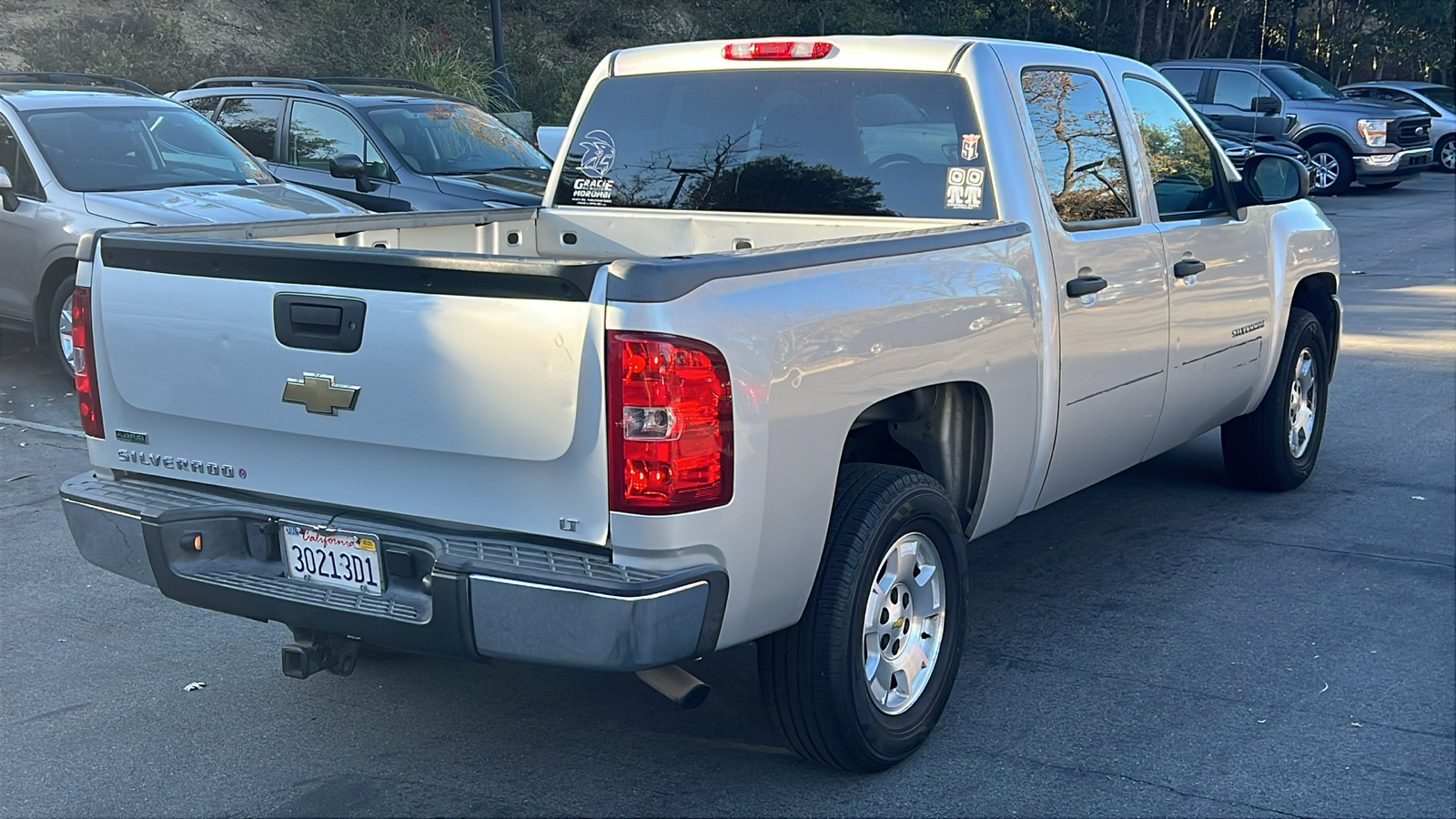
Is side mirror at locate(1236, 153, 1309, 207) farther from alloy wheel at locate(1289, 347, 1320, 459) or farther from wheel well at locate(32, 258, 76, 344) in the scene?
wheel well at locate(32, 258, 76, 344)

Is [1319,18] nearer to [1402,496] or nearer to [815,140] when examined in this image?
[1402,496]

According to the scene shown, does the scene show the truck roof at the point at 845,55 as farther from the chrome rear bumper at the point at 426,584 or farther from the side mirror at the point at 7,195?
the side mirror at the point at 7,195

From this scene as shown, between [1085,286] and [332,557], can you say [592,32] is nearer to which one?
[1085,286]

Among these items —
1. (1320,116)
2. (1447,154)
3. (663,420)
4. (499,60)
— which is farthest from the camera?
(1447,154)

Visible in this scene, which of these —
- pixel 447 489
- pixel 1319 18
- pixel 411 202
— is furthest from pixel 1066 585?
pixel 1319 18

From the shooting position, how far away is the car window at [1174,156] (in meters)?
5.57

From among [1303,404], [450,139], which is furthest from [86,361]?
[450,139]

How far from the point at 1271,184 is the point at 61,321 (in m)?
6.82

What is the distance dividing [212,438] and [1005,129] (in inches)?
102

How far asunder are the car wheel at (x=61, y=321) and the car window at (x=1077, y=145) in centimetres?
615

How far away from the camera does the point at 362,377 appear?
11.4 feet

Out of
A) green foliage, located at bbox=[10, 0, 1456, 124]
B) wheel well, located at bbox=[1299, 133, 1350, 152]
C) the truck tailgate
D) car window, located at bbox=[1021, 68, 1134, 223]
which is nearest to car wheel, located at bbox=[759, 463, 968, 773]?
the truck tailgate

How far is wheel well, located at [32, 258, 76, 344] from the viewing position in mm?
8695

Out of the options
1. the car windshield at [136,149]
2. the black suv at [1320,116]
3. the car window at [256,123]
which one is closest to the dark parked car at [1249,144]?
the black suv at [1320,116]
